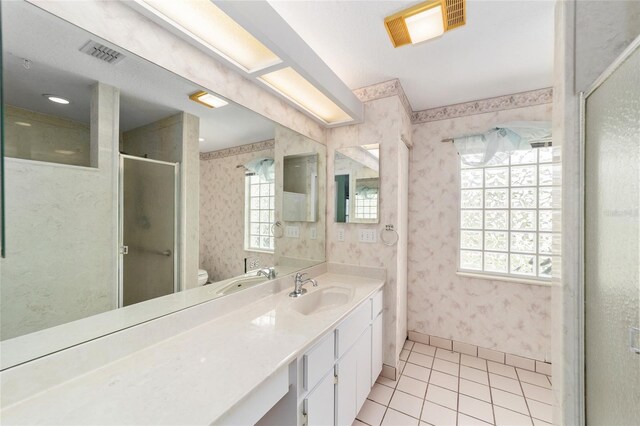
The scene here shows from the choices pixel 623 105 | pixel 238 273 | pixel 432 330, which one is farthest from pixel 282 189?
pixel 432 330

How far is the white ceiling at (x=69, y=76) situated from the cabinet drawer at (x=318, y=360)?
1244 mm

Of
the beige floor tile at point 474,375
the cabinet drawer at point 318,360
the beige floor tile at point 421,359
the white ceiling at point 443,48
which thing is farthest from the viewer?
the beige floor tile at point 421,359

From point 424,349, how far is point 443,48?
276cm

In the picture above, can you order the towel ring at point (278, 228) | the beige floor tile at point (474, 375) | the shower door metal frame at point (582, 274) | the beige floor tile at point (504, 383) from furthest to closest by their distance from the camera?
1. the beige floor tile at point (474, 375)
2. the beige floor tile at point (504, 383)
3. the towel ring at point (278, 228)
4. the shower door metal frame at point (582, 274)

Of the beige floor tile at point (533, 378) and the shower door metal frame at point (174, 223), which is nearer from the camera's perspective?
→ the shower door metal frame at point (174, 223)

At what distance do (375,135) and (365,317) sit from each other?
1.50 m

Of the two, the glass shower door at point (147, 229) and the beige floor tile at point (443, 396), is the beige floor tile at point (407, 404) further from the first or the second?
the glass shower door at point (147, 229)

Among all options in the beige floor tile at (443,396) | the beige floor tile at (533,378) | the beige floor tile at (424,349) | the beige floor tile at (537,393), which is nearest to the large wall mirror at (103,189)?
the beige floor tile at (443,396)

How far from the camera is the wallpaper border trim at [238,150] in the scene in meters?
1.31

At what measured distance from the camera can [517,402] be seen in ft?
6.20

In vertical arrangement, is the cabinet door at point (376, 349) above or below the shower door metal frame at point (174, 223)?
below

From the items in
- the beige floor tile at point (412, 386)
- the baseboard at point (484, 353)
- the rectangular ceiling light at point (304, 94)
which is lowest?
the beige floor tile at point (412, 386)

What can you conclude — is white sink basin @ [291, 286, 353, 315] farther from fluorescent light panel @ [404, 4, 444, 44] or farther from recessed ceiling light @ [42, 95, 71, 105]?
fluorescent light panel @ [404, 4, 444, 44]

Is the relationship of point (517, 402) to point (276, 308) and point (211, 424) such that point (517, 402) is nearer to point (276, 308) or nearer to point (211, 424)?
point (276, 308)
